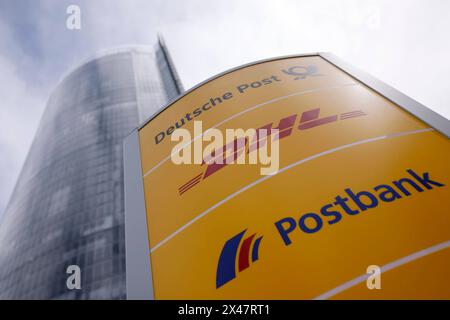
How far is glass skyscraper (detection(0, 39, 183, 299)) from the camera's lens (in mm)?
28312

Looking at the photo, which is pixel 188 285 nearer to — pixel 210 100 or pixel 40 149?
pixel 210 100

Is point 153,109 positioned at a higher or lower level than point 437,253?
higher

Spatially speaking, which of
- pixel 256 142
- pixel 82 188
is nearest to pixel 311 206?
pixel 256 142

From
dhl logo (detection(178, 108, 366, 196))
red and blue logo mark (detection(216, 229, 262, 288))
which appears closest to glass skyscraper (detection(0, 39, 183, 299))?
dhl logo (detection(178, 108, 366, 196))

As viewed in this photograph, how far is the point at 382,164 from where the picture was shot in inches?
118

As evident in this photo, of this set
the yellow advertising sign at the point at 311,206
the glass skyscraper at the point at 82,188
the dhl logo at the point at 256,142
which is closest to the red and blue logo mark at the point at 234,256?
the yellow advertising sign at the point at 311,206

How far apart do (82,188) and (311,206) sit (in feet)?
126

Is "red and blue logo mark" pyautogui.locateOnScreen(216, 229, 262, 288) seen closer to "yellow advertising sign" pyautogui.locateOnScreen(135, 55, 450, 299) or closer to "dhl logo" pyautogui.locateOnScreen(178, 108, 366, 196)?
"yellow advertising sign" pyautogui.locateOnScreen(135, 55, 450, 299)

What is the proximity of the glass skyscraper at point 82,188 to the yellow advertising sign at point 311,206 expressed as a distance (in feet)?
85.3

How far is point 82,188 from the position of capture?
119 feet

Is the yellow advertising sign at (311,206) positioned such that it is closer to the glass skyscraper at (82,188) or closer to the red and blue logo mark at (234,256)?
the red and blue logo mark at (234,256)
